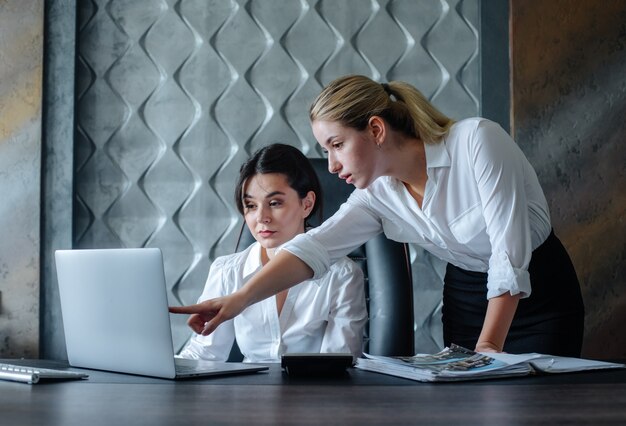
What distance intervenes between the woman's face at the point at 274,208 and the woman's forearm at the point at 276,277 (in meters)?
0.27

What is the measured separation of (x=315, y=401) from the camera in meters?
0.95

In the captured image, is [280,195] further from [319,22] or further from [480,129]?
[319,22]

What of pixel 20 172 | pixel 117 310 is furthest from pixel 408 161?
pixel 20 172

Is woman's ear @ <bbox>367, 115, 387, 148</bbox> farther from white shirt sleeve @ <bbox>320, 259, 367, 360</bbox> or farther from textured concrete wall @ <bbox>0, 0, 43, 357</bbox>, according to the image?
textured concrete wall @ <bbox>0, 0, 43, 357</bbox>

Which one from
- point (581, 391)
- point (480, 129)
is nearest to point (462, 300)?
point (480, 129)

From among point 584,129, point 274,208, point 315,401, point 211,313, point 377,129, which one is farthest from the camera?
point 584,129

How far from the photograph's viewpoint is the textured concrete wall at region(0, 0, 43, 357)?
7.87 ft

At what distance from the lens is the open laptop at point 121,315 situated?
1125 mm

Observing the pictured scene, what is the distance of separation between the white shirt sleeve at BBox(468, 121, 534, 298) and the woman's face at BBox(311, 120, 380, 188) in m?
0.21

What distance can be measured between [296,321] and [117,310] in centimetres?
73

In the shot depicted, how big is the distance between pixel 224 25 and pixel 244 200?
74 centimetres

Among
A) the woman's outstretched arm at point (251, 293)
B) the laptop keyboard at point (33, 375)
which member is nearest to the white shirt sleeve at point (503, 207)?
the woman's outstretched arm at point (251, 293)

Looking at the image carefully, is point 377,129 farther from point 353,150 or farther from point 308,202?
A: point 308,202

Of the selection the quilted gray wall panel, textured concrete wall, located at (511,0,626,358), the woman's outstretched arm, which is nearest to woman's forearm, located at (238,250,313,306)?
the woman's outstretched arm
